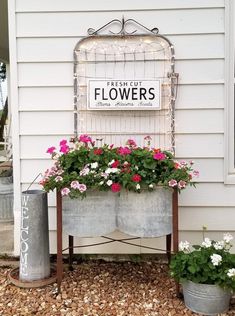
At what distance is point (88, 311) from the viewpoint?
90.4 inches

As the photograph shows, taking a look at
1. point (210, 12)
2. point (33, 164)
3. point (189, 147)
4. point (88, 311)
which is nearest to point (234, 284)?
point (88, 311)

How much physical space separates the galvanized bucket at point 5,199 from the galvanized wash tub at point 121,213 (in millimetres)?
1389

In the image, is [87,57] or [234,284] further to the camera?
[87,57]

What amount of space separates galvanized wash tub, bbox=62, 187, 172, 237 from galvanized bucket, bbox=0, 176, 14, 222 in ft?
4.56

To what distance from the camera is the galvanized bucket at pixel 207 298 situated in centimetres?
222

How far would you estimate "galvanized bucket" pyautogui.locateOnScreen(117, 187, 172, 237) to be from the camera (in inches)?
94.6

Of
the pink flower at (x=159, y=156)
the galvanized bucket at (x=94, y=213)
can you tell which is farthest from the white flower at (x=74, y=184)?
the pink flower at (x=159, y=156)

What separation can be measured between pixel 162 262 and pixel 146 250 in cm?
15

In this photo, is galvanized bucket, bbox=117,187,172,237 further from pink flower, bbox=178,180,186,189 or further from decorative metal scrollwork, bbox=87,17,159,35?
decorative metal scrollwork, bbox=87,17,159,35

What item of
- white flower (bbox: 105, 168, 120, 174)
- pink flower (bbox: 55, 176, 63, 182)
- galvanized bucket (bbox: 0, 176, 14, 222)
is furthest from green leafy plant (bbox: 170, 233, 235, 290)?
galvanized bucket (bbox: 0, 176, 14, 222)

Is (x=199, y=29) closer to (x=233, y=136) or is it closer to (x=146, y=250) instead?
(x=233, y=136)

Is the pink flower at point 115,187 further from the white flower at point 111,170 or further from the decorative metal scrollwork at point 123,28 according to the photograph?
the decorative metal scrollwork at point 123,28

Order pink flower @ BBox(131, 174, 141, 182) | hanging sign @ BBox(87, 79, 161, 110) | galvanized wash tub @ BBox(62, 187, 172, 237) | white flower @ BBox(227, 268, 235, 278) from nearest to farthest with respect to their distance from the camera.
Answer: white flower @ BBox(227, 268, 235, 278) → pink flower @ BBox(131, 174, 141, 182) → galvanized wash tub @ BBox(62, 187, 172, 237) → hanging sign @ BBox(87, 79, 161, 110)

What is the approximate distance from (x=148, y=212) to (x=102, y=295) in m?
0.59
